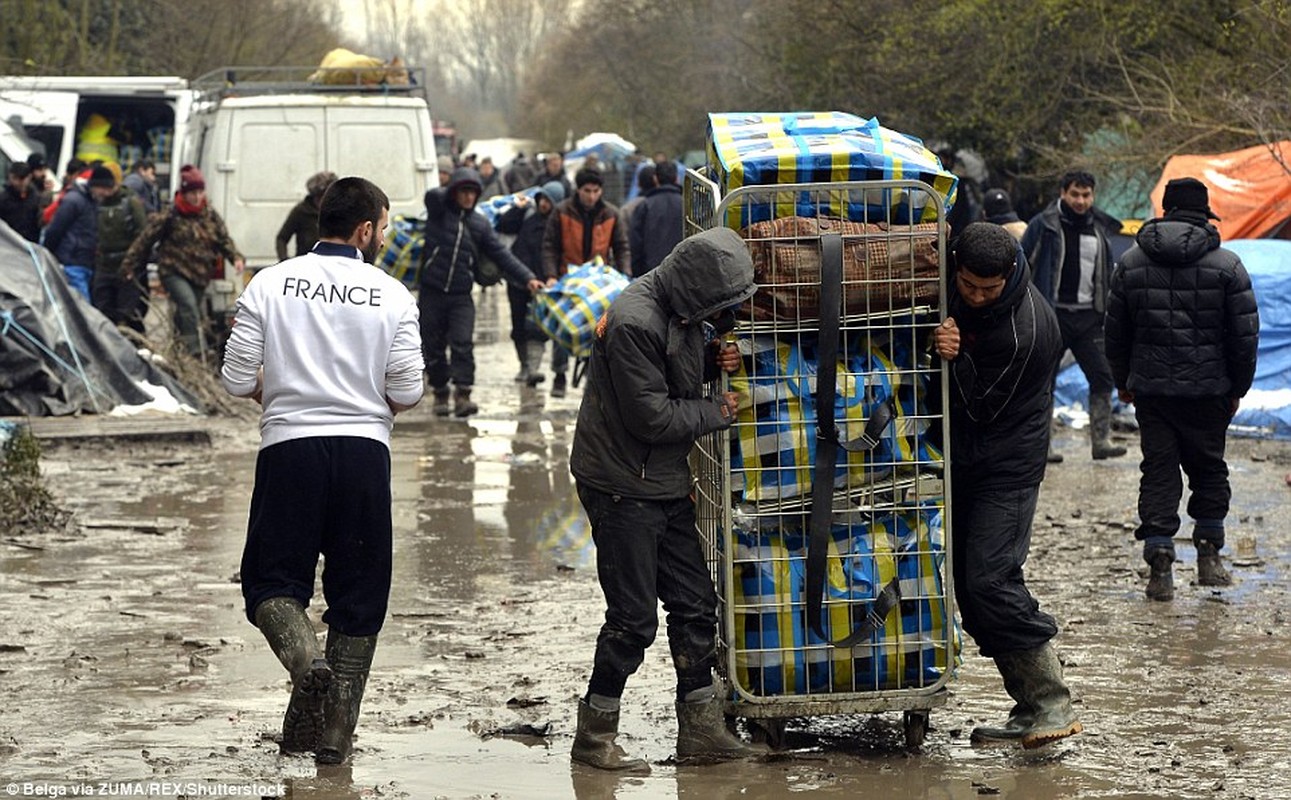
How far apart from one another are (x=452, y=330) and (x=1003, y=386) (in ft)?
29.0

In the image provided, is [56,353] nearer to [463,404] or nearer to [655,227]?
[463,404]

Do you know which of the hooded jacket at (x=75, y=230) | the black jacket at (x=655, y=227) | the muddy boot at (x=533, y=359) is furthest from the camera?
the hooded jacket at (x=75, y=230)

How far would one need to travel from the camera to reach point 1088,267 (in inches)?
Result: 464

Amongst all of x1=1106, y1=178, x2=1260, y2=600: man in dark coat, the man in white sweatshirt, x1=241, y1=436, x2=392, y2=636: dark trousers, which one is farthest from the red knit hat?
x1=241, y1=436, x2=392, y2=636: dark trousers

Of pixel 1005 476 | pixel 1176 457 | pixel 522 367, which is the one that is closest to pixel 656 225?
pixel 522 367

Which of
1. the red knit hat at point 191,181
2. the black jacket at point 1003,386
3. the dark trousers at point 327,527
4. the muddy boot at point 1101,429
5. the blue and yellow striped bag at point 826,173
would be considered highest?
the red knit hat at point 191,181

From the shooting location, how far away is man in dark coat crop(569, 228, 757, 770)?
5527 mm

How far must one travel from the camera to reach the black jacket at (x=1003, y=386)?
19.2ft

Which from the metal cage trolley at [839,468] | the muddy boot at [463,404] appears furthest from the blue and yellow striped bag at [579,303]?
the metal cage trolley at [839,468]

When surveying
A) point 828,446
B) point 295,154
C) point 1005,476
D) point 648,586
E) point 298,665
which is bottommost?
point 298,665

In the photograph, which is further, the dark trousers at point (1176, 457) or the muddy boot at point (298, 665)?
the dark trousers at point (1176, 457)

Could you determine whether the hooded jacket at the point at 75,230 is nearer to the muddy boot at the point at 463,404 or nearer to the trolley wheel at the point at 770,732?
the muddy boot at the point at 463,404

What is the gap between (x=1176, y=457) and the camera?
8.30m

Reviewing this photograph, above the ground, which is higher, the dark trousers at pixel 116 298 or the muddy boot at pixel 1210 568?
the dark trousers at pixel 116 298
